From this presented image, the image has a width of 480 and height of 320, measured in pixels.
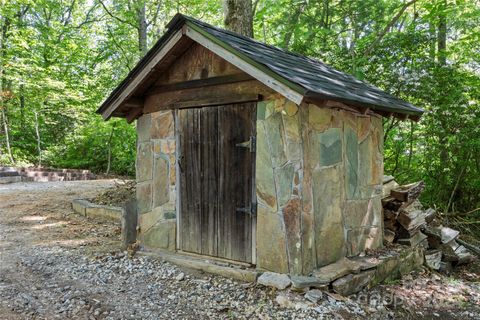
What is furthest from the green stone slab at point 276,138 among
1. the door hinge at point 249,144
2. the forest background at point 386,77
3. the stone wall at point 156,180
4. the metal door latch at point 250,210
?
the forest background at point 386,77

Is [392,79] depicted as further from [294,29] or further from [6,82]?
[6,82]

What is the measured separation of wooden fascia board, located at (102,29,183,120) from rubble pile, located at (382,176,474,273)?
3.98 metres

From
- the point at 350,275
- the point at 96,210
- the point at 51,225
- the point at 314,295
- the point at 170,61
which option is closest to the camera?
the point at 314,295

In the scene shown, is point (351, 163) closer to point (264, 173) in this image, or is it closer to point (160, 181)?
point (264, 173)

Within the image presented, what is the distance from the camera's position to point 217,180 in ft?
16.1

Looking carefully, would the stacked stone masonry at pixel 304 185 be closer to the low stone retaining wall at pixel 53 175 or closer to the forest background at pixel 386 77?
the forest background at pixel 386 77

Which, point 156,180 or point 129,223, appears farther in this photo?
point 129,223

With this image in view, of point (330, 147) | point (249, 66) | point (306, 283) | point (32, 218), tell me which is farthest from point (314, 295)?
point (32, 218)

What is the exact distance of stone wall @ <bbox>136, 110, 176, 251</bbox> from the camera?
17.6ft

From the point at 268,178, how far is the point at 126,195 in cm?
557

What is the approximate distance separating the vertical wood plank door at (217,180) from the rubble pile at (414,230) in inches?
101

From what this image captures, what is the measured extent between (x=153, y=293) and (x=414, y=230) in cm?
408

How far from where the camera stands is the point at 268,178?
441 centimetres

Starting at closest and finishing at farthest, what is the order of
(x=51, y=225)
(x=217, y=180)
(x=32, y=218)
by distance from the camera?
(x=217, y=180), (x=51, y=225), (x=32, y=218)
